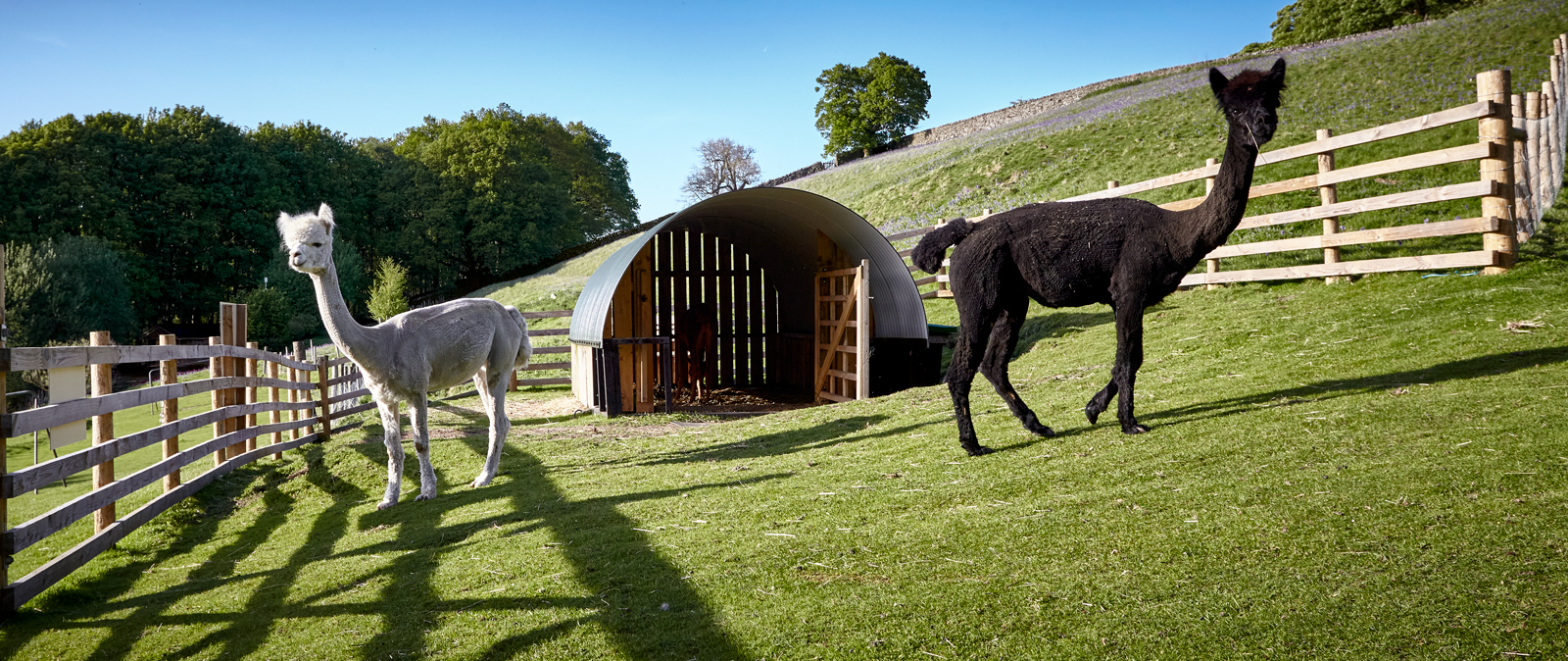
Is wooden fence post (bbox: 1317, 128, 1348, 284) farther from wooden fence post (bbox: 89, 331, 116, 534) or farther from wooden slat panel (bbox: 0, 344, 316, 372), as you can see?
wooden fence post (bbox: 89, 331, 116, 534)

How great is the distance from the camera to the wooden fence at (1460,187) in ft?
26.1

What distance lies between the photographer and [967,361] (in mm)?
5684

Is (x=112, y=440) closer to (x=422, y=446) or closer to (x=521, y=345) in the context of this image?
(x=422, y=446)

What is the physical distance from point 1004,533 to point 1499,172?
742 cm

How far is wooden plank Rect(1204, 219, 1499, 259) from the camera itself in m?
8.04

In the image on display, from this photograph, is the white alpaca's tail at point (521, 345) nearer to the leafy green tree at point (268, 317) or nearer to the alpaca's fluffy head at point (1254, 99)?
the alpaca's fluffy head at point (1254, 99)

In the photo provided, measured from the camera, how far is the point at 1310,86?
23625mm

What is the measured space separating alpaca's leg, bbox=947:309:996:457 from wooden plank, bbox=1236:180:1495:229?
4370mm

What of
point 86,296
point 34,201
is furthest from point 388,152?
point 86,296

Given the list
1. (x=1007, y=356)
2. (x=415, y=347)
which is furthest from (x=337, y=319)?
(x=1007, y=356)

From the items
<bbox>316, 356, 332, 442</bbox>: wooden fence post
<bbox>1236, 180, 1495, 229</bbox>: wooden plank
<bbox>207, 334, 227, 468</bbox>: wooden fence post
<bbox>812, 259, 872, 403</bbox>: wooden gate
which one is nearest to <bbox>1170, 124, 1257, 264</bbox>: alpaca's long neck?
<bbox>1236, 180, 1495, 229</bbox>: wooden plank

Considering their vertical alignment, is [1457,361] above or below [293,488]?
above

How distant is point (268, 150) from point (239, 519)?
50.2 m

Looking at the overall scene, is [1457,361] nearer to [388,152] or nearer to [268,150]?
[268,150]
